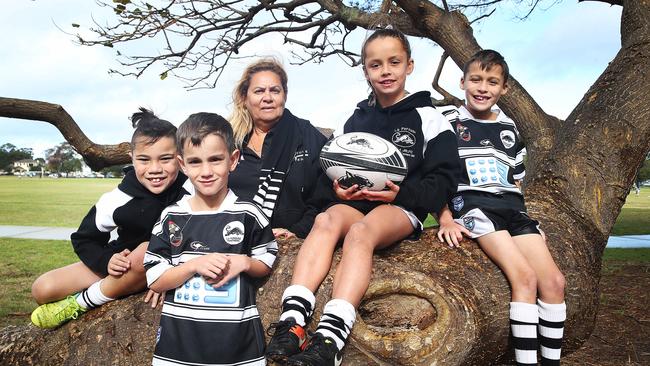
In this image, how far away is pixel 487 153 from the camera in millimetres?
3629

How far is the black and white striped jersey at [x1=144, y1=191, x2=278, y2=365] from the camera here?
2.45 m

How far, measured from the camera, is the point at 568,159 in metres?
4.88

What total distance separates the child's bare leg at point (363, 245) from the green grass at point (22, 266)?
5.29 m

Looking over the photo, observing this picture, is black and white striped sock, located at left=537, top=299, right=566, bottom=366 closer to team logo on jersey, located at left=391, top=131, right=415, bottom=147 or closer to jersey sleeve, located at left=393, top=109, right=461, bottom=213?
jersey sleeve, located at left=393, top=109, right=461, bottom=213

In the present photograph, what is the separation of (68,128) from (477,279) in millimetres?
4540

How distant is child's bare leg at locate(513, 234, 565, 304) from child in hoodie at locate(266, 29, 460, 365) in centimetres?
57

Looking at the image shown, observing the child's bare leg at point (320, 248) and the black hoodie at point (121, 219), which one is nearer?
the child's bare leg at point (320, 248)

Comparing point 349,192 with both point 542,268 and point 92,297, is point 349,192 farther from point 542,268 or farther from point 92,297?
point 92,297

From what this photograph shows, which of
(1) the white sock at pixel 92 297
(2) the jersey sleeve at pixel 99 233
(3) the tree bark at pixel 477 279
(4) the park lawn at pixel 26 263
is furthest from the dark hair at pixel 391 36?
(4) the park lawn at pixel 26 263

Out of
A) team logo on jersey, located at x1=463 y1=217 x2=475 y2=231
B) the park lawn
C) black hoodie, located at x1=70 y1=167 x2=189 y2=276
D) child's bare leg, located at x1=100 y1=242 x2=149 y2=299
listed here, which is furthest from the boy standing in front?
the park lawn

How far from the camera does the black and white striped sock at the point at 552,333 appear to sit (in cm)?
315

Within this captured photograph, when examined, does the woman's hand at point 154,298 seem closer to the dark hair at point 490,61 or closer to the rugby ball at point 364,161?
→ the rugby ball at point 364,161

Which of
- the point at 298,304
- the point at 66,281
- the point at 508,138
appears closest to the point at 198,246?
the point at 298,304

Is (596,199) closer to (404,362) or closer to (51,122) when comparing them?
(404,362)
